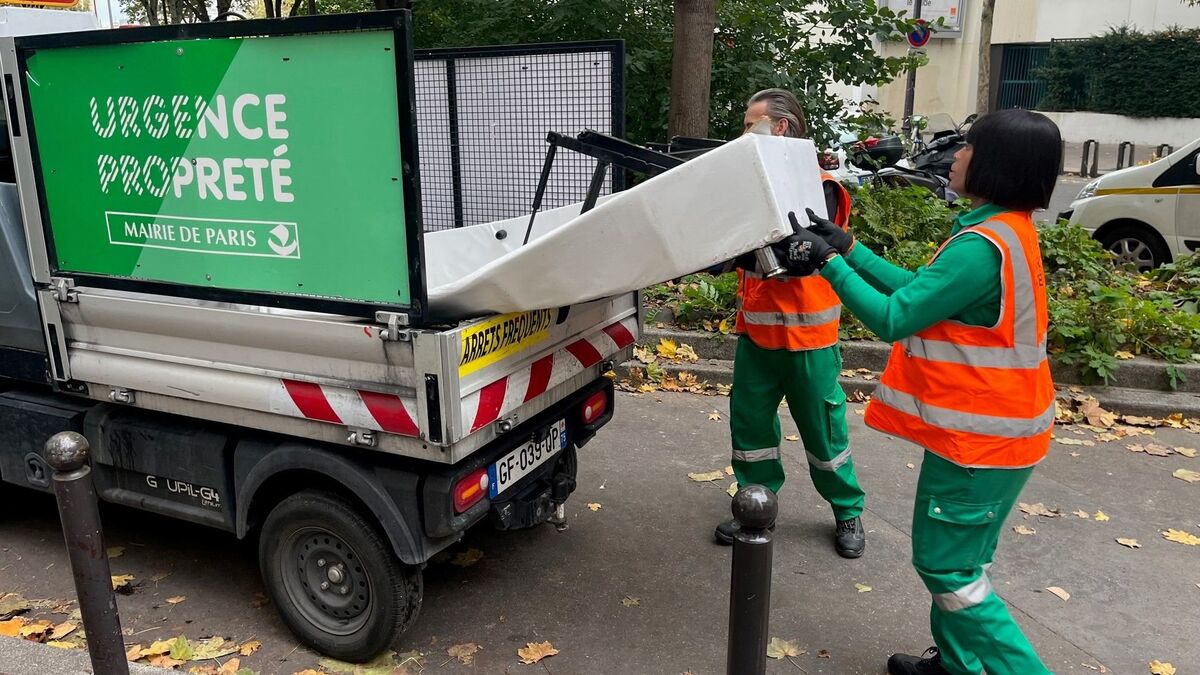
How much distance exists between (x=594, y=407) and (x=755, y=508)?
165cm

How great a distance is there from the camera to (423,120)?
4473mm

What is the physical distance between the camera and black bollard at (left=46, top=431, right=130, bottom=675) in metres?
2.60

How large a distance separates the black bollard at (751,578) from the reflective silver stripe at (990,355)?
79cm

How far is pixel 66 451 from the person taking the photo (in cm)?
258

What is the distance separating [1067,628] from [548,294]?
2.37 metres

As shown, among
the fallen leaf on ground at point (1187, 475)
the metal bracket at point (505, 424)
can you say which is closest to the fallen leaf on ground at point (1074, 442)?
the fallen leaf on ground at point (1187, 475)

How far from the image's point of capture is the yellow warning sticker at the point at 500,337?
2.80 m

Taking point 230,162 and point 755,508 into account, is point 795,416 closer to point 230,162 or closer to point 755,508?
point 755,508

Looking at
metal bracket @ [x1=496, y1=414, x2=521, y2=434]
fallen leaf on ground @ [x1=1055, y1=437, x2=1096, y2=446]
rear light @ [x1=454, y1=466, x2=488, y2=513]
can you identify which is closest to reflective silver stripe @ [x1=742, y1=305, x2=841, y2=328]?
metal bracket @ [x1=496, y1=414, x2=521, y2=434]

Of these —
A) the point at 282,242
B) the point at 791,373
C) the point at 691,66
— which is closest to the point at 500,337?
the point at 282,242

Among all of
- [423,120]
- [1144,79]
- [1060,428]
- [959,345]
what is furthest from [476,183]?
[1144,79]

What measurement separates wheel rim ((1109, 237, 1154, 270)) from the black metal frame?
25.0 ft

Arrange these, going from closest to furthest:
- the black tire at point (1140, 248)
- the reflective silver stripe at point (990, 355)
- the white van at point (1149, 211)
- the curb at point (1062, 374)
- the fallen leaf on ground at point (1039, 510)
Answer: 1. the reflective silver stripe at point (990, 355)
2. the fallen leaf on ground at point (1039, 510)
3. the curb at point (1062, 374)
4. the white van at point (1149, 211)
5. the black tire at point (1140, 248)

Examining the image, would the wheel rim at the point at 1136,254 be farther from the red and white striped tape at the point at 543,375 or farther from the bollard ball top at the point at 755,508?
the bollard ball top at the point at 755,508
